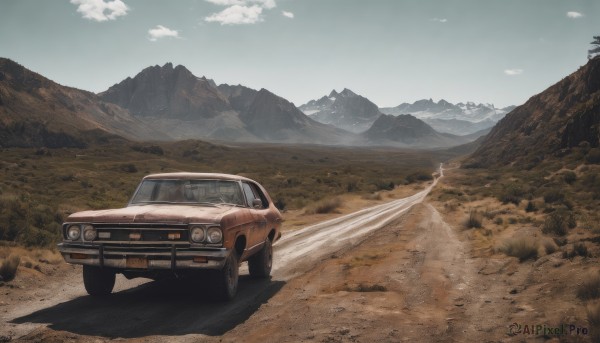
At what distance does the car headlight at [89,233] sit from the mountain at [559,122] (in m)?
44.2

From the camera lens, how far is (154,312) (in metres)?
7.25

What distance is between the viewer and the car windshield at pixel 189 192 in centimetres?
870

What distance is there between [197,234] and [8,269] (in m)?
4.42

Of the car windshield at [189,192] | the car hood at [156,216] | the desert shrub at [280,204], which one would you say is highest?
the car windshield at [189,192]

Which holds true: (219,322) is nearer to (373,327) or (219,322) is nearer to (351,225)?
(373,327)

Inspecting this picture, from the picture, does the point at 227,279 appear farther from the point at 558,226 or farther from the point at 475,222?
the point at 475,222

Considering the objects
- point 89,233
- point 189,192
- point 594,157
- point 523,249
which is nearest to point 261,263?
point 189,192

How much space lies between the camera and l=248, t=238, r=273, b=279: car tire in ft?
32.1

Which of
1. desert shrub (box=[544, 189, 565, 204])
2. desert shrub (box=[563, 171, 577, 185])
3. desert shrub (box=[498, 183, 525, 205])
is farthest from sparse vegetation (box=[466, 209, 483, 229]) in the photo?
desert shrub (box=[563, 171, 577, 185])

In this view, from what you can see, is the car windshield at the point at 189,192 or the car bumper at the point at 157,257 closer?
the car bumper at the point at 157,257

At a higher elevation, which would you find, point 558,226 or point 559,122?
point 559,122

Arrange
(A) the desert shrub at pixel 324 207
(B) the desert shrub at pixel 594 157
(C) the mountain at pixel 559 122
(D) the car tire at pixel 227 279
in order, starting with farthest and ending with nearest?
(C) the mountain at pixel 559 122
(B) the desert shrub at pixel 594 157
(A) the desert shrub at pixel 324 207
(D) the car tire at pixel 227 279

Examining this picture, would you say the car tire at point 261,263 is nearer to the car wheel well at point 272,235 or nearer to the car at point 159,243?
the car wheel well at point 272,235

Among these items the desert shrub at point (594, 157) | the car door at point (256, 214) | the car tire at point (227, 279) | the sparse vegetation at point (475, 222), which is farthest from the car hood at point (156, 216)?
the desert shrub at point (594, 157)
